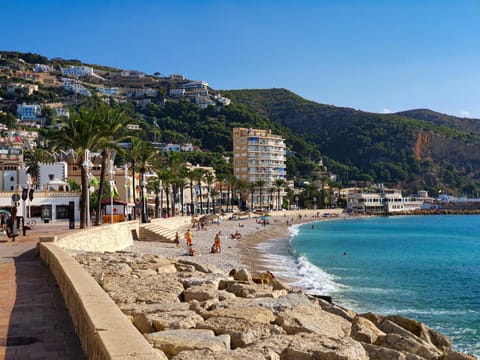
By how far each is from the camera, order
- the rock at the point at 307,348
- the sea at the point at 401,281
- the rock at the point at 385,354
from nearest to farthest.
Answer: the rock at the point at 307,348 → the rock at the point at 385,354 → the sea at the point at 401,281

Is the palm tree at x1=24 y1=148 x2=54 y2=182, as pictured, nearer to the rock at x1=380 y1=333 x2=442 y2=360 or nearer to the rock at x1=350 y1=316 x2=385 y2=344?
the rock at x1=350 y1=316 x2=385 y2=344

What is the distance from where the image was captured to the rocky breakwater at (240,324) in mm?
6621

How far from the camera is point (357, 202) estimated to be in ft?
533

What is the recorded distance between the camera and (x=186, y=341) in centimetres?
646

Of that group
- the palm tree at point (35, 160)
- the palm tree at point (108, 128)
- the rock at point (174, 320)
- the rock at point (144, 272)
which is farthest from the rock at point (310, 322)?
the palm tree at point (35, 160)

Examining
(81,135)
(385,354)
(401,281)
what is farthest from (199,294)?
(81,135)

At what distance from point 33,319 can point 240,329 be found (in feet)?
9.46

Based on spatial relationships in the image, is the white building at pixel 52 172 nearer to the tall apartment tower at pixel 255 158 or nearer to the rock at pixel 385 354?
the rock at pixel 385 354

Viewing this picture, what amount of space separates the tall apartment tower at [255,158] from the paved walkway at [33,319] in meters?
133

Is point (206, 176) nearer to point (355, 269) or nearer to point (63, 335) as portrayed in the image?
point (355, 269)

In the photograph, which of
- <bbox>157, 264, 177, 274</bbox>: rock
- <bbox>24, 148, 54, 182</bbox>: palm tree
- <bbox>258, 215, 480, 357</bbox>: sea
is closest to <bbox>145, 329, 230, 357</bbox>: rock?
<bbox>157, 264, 177, 274</bbox>: rock

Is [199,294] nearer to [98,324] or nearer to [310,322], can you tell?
[310,322]

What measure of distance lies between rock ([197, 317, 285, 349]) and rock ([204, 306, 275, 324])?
17.7 inches

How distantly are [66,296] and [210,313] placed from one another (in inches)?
88.8
